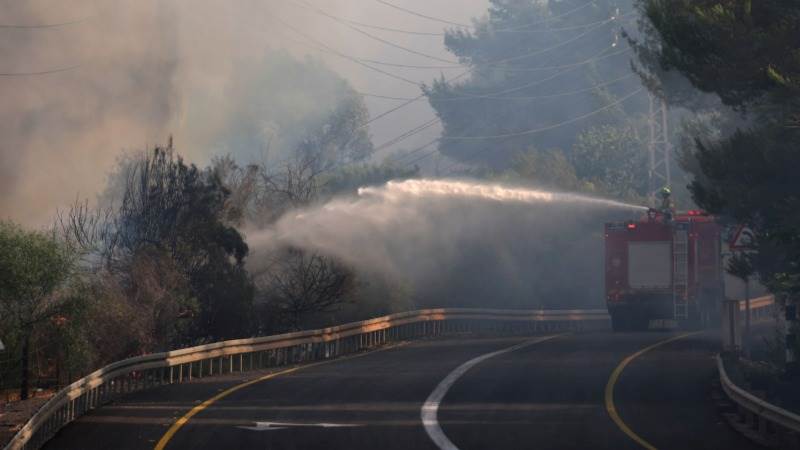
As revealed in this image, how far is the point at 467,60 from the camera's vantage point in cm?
12238

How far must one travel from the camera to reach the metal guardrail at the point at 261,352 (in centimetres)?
2079

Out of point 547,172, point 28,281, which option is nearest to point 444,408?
point 28,281

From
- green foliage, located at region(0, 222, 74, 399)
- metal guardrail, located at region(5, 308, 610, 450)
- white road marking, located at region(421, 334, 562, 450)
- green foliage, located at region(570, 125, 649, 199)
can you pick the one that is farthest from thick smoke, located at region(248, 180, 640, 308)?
green foliage, located at region(570, 125, 649, 199)

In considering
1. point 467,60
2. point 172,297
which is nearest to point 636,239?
point 172,297

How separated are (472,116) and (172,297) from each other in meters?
79.6

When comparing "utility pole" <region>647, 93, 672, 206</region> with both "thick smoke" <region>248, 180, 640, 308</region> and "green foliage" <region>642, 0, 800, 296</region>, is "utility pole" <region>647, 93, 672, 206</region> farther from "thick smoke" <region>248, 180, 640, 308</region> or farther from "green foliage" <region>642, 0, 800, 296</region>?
"green foliage" <region>642, 0, 800, 296</region>

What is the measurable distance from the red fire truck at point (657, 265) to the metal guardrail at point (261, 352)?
6.96 meters

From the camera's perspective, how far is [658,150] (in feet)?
284

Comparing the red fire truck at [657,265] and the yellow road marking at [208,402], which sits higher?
the red fire truck at [657,265]

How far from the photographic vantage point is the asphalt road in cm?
1850

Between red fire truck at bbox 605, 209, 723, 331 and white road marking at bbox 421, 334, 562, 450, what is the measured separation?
6.80 m

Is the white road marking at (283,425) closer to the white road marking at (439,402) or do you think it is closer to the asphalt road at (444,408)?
the asphalt road at (444,408)

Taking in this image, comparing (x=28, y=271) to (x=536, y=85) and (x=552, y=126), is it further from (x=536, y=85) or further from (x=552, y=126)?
(x=536, y=85)

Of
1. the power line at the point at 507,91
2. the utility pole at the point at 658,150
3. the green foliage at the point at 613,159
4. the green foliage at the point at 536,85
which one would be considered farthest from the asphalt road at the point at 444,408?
the power line at the point at 507,91
